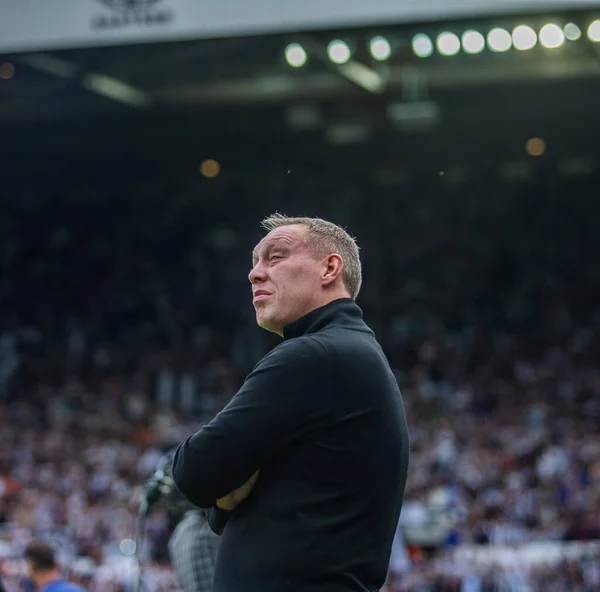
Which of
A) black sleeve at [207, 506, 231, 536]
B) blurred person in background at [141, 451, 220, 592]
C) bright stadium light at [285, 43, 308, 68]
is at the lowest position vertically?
blurred person in background at [141, 451, 220, 592]

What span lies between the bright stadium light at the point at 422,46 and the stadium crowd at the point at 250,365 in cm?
444

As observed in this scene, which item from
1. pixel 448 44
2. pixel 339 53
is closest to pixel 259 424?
pixel 448 44

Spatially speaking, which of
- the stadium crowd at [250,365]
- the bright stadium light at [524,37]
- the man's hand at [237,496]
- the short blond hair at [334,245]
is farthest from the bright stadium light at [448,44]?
the man's hand at [237,496]

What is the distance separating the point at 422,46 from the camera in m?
12.6

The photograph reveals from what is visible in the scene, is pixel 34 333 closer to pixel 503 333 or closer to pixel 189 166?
pixel 189 166

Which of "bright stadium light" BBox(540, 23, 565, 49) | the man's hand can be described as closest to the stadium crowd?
"bright stadium light" BBox(540, 23, 565, 49)

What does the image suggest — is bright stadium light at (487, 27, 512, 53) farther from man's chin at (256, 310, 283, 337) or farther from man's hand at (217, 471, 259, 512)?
man's hand at (217, 471, 259, 512)

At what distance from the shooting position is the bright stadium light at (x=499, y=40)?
39.5ft

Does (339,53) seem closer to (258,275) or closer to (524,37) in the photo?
(524,37)

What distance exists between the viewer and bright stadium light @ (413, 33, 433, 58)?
12422 mm

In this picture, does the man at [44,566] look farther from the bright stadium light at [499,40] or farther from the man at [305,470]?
the bright stadium light at [499,40]

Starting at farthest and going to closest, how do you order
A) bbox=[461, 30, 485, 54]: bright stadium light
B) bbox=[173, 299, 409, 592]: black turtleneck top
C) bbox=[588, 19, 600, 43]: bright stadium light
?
bbox=[461, 30, 485, 54]: bright stadium light, bbox=[588, 19, 600, 43]: bright stadium light, bbox=[173, 299, 409, 592]: black turtleneck top

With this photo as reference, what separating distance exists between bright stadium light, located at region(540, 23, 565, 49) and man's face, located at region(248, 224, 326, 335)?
1019 centimetres

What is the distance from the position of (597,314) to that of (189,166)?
784cm
